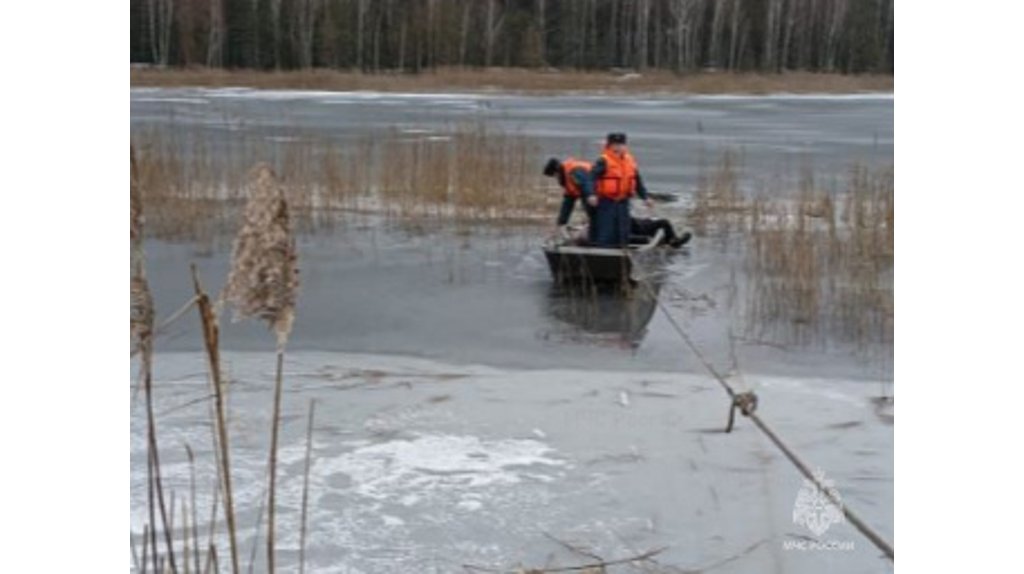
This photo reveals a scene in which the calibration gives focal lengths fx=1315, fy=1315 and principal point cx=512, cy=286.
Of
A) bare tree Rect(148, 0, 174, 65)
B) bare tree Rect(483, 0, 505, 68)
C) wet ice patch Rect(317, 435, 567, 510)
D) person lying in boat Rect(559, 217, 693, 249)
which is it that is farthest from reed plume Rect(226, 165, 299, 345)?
bare tree Rect(483, 0, 505, 68)

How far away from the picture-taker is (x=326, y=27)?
14.6 m

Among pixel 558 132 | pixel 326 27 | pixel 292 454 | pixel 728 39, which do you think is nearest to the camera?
pixel 292 454

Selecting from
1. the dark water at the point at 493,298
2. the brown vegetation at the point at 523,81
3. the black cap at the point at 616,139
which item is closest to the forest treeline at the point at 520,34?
the brown vegetation at the point at 523,81

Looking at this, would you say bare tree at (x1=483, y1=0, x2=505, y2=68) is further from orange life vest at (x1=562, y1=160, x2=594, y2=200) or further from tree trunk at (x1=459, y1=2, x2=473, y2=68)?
orange life vest at (x1=562, y1=160, x2=594, y2=200)

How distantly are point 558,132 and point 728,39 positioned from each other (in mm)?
3011

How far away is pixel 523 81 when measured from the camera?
25312 mm

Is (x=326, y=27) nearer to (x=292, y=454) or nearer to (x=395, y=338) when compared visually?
(x=395, y=338)

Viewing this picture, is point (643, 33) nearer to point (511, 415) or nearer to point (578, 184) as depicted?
point (578, 184)

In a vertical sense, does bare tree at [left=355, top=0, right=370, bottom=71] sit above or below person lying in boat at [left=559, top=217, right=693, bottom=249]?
above

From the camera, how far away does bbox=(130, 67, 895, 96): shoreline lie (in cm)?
1138

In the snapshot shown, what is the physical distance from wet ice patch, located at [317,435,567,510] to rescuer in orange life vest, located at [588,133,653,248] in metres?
3.32

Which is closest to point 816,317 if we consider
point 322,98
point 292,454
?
point 292,454

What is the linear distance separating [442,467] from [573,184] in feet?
12.8

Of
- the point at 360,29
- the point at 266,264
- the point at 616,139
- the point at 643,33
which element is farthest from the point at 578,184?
the point at 643,33
